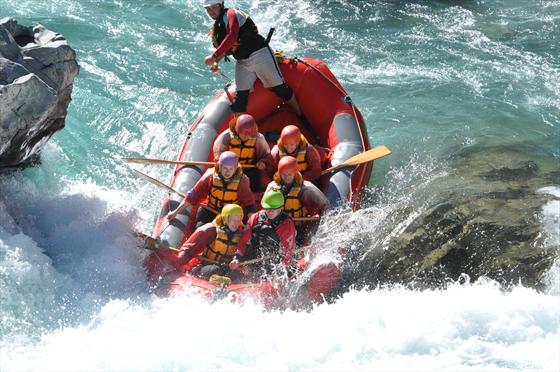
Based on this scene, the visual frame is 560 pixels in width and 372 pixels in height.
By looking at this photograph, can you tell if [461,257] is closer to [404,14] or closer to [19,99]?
[19,99]

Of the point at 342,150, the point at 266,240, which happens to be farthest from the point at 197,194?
the point at 342,150

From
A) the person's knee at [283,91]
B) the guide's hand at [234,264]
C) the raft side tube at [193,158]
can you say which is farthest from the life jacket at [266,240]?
the person's knee at [283,91]

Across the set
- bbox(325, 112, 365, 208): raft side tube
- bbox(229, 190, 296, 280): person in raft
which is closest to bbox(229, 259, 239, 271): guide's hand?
bbox(229, 190, 296, 280): person in raft

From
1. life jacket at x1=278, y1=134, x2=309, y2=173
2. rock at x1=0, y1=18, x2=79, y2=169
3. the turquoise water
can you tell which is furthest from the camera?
life jacket at x1=278, y1=134, x2=309, y2=173

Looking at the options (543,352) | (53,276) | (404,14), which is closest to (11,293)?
(53,276)

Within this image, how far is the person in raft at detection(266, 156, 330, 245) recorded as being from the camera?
7.45 meters

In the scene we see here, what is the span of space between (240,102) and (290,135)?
1208mm

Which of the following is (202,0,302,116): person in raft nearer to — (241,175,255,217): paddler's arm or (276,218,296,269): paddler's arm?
(241,175,255,217): paddler's arm

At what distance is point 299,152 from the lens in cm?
797

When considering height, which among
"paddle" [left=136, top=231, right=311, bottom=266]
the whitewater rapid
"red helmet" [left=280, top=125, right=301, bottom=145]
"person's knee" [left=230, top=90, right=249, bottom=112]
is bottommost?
the whitewater rapid

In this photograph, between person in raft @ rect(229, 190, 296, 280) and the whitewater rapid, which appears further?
person in raft @ rect(229, 190, 296, 280)

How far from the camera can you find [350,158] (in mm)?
8312

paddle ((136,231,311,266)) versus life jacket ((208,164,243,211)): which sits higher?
life jacket ((208,164,243,211))

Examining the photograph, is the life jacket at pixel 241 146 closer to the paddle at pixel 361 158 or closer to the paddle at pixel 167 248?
the paddle at pixel 361 158
